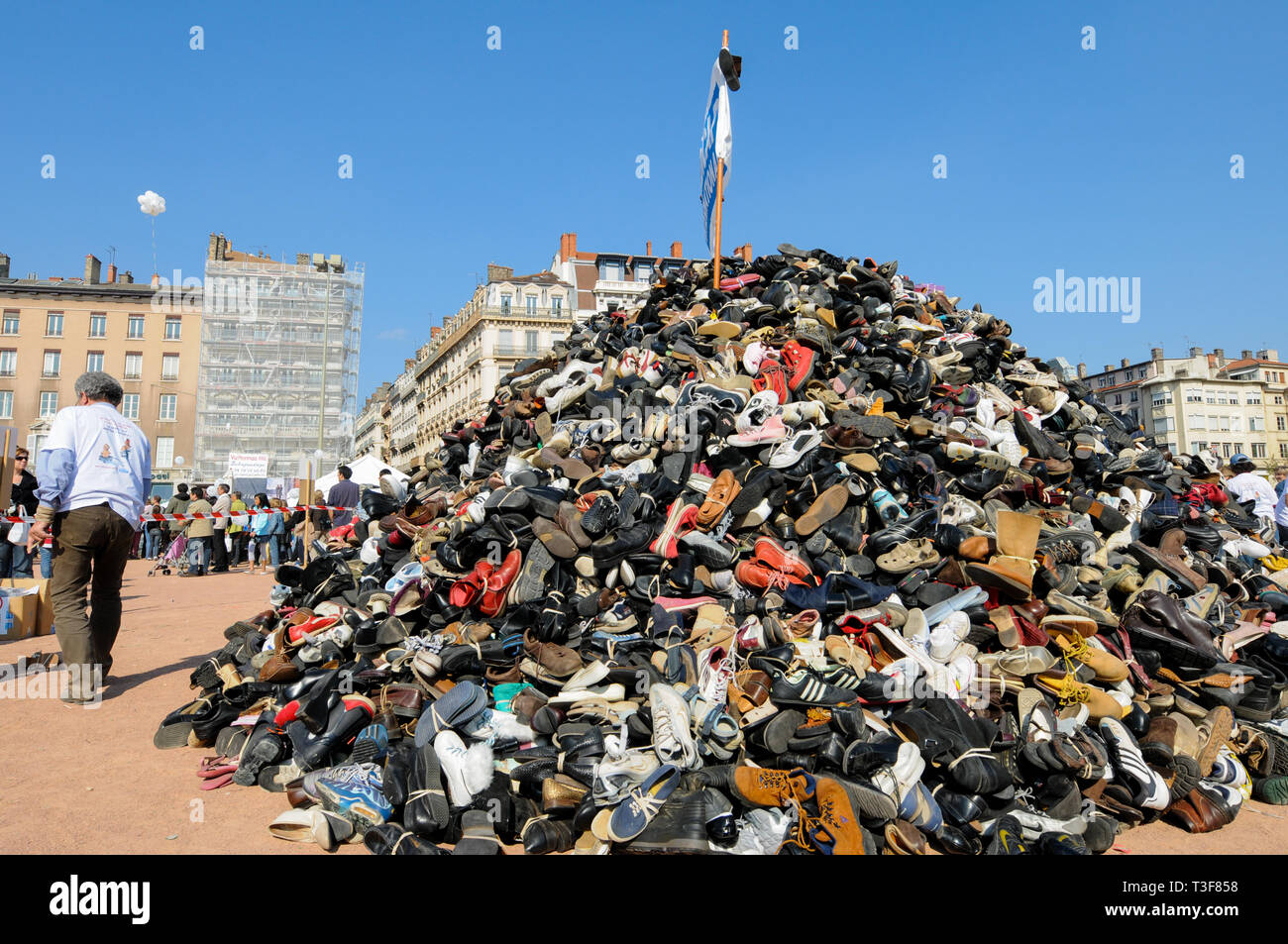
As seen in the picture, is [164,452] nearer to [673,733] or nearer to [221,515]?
[221,515]

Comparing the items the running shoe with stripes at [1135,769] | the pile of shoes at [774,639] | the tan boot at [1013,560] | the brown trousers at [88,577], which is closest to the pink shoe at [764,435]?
the pile of shoes at [774,639]

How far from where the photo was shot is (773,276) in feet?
27.5

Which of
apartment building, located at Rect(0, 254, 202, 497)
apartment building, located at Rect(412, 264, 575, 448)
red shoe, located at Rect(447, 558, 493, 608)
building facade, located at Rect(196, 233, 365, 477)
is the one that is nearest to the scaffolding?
building facade, located at Rect(196, 233, 365, 477)

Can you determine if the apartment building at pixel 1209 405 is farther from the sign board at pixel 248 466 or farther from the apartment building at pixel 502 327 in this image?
the sign board at pixel 248 466

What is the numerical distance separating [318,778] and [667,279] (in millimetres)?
7032

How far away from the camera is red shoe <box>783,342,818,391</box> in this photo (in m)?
6.14

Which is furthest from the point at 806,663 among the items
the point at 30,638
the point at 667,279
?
the point at 30,638

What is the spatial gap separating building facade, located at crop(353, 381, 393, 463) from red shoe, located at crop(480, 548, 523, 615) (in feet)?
274

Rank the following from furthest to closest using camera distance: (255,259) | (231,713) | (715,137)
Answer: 1. (255,259)
2. (715,137)
3. (231,713)

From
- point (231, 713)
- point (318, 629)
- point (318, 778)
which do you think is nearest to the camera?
point (318, 778)

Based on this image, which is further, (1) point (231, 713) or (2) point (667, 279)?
(2) point (667, 279)

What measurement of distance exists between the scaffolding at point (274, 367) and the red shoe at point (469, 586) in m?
36.0

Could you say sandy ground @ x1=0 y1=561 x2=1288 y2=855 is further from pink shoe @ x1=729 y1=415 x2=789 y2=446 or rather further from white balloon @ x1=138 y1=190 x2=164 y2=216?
white balloon @ x1=138 y1=190 x2=164 y2=216
